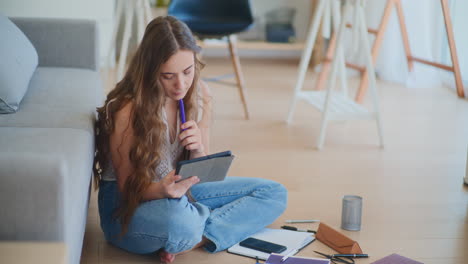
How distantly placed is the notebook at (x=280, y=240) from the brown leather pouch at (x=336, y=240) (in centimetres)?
4

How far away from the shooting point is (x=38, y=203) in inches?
50.1

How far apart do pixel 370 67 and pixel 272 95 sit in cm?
136

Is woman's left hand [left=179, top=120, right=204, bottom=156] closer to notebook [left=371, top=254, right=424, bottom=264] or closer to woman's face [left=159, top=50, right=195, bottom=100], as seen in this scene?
woman's face [left=159, top=50, right=195, bottom=100]

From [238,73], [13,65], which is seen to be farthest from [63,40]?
[238,73]

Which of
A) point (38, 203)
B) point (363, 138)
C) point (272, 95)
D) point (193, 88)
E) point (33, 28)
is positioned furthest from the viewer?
point (272, 95)

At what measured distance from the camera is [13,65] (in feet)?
7.00

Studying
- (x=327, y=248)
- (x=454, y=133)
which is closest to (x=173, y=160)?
(x=327, y=248)

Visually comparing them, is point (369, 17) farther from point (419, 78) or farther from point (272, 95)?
point (272, 95)

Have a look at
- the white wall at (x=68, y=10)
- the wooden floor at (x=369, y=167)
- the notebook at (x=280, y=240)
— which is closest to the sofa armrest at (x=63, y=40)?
the wooden floor at (x=369, y=167)

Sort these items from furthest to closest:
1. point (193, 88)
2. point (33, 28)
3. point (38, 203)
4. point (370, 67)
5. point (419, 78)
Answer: point (419, 78) → point (370, 67) → point (33, 28) → point (193, 88) → point (38, 203)

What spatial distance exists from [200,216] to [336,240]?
1.46ft

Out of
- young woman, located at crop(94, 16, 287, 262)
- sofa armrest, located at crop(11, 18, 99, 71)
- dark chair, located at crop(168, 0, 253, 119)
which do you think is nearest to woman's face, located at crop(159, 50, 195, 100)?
young woman, located at crop(94, 16, 287, 262)

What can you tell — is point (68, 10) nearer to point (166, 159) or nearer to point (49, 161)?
point (166, 159)

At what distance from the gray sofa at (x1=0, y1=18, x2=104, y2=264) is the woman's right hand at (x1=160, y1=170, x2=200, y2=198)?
218mm
